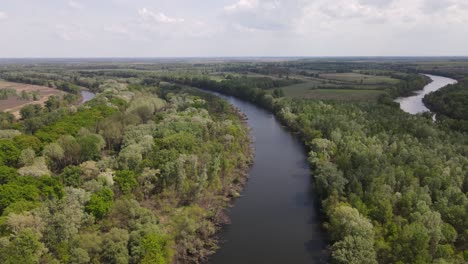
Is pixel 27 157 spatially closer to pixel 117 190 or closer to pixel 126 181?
pixel 117 190

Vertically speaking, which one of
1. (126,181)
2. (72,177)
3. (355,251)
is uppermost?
(72,177)

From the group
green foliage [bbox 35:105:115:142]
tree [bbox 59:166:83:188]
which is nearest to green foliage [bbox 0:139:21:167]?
green foliage [bbox 35:105:115:142]

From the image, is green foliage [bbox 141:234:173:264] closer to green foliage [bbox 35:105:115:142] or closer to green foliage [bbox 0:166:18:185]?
green foliage [bbox 0:166:18:185]

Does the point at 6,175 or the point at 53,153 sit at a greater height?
the point at 6,175

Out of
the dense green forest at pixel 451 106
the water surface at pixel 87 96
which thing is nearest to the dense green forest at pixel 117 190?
the dense green forest at pixel 451 106

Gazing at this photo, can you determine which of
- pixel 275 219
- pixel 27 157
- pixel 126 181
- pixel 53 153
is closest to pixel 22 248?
pixel 126 181
